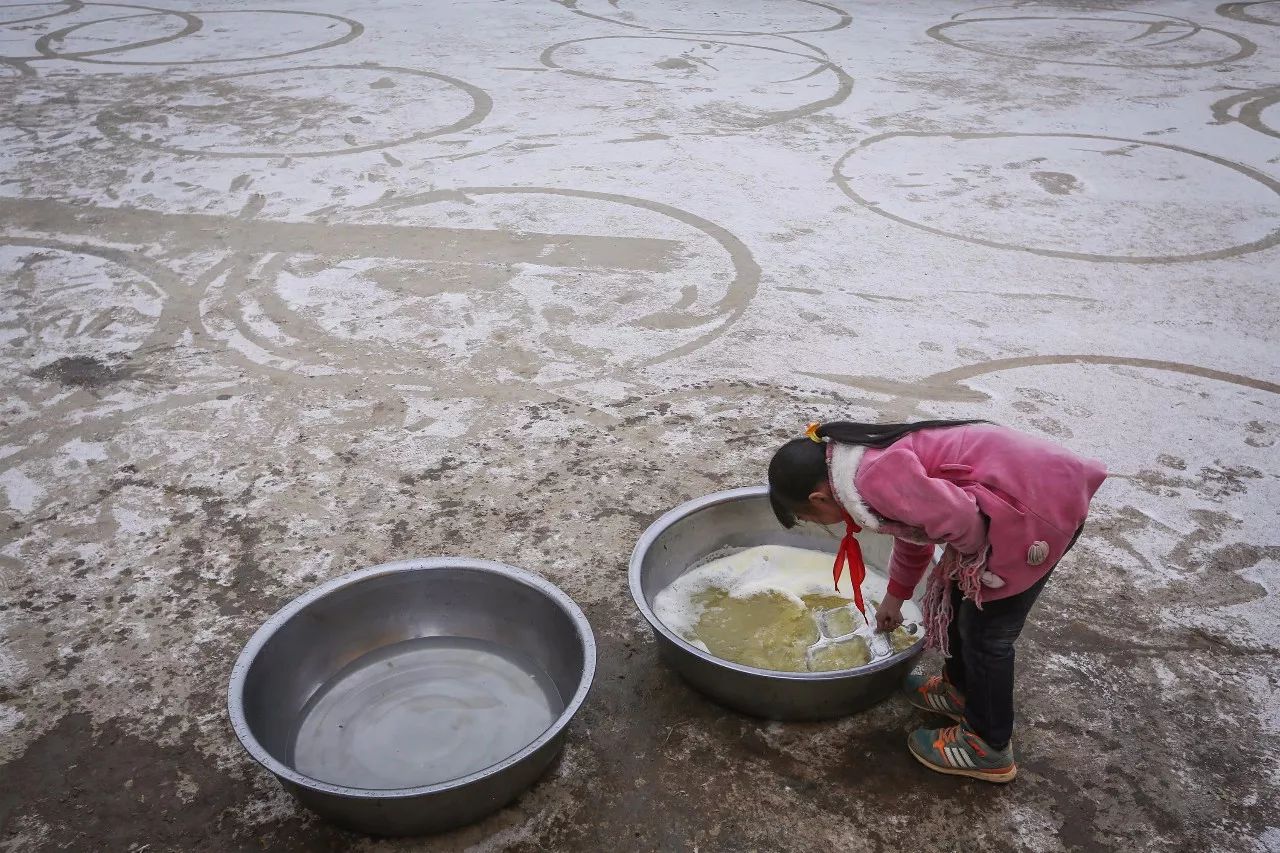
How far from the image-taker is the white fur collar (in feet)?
5.40

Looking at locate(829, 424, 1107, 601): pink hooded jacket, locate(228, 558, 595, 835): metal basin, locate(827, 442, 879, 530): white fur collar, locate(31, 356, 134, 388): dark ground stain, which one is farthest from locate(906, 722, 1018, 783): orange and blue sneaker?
Result: locate(31, 356, 134, 388): dark ground stain

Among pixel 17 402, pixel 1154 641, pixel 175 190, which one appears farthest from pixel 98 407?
pixel 1154 641

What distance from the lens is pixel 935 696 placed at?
202 cm

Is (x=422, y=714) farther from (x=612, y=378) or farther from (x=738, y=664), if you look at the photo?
(x=612, y=378)

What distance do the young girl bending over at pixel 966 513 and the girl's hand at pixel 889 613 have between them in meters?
0.08

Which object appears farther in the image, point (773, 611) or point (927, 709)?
point (773, 611)

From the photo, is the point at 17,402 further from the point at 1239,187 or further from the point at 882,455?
the point at 1239,187

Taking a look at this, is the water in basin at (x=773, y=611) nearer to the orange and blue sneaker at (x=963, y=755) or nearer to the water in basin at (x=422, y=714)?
the orange and blue sneaker at (x=963, y=755)

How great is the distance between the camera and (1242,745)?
195 centimetres

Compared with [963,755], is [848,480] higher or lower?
higher

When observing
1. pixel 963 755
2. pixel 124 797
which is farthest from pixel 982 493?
pixel 124 797

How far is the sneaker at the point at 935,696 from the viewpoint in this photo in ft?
6.53

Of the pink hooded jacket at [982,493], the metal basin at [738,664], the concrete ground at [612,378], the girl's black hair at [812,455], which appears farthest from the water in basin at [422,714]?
the pink hooded jacket at [982,493]

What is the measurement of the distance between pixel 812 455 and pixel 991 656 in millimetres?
534
